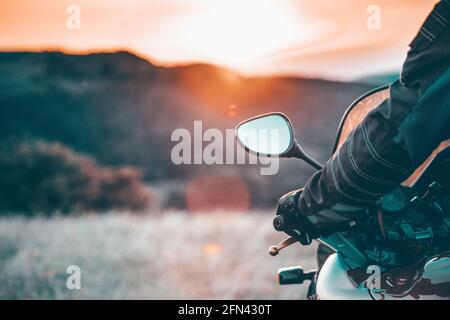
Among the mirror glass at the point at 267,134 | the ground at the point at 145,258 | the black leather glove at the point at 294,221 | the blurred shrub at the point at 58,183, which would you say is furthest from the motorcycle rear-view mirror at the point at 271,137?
the blurred shrub at the point at 58,183

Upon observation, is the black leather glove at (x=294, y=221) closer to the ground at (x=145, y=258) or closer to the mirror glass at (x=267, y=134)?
the mirror glass at (x=267, y=134)

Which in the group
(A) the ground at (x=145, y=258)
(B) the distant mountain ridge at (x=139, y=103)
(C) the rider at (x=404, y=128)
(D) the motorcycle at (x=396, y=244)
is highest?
(B) the distant mountain ridge at (x=139, y=103)

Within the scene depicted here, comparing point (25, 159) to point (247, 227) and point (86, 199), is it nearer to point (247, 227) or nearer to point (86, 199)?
point (86, 199)

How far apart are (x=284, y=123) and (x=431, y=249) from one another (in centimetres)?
78

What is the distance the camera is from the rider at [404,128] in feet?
6.25

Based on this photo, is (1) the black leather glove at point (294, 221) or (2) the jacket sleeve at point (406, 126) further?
(1) the black leather glove at point (294, 221)

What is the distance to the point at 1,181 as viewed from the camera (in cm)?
1888

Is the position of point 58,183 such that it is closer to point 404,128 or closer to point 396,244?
point 396,244

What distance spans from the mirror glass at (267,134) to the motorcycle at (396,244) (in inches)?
2.4

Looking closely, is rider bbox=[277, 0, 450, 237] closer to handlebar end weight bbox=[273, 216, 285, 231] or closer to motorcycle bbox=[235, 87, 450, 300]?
motorcycle bbox=[235, 87, 450, 300]

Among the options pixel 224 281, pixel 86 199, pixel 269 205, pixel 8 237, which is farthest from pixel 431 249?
pixel 269 205

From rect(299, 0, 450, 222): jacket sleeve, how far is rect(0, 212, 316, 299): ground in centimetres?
438

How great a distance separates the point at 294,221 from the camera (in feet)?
7.64

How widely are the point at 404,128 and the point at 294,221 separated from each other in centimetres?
57
